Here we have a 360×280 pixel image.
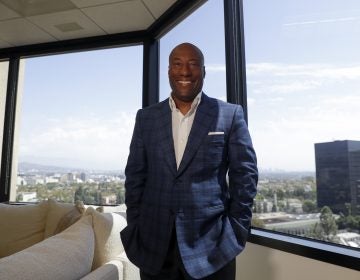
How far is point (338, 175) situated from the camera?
137cm

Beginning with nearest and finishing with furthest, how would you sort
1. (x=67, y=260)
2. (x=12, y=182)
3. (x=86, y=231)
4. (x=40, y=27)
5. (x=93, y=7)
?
(x=67, y=260)
(x=86, y=231)
(x=93, y=7)
(x=40, y=27)
(x=12, y=182)

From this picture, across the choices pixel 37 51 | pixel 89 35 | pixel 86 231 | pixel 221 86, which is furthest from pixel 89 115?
pixel 86 231

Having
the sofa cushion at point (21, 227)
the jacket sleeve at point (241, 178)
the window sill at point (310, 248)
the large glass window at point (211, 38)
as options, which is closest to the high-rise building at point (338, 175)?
the window sill at point (310, 248)

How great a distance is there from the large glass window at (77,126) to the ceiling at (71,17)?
0.28 m

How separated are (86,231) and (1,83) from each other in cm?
321

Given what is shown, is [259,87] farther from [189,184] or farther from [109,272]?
[109,272]

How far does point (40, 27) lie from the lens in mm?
3135

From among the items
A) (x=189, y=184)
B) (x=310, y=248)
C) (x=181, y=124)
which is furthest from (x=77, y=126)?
(x=310, y=248)

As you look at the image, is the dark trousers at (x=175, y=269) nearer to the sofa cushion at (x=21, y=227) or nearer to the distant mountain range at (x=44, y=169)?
the sofa cushion at (x=21, y=227)

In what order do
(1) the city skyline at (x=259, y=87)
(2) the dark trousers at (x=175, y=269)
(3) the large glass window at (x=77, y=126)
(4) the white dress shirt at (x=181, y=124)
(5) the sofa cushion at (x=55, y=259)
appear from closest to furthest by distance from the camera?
(5) the sofa cushion at (x=55, y=259)
(2) the dark trousers at (x=175, y=269)
(4) the white dress shirt at (x=181, y=124)
(1) the city skyline at (x=259, y=87)
(3) the large glass window at (x=77, y=126)

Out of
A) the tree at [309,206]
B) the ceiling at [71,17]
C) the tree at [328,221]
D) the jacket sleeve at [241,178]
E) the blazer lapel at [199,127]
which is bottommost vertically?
the tree at [328,221]

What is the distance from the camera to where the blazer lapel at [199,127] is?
44.0 inches

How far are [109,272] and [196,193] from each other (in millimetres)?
632

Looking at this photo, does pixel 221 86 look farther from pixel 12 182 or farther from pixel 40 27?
pixel 12 182
